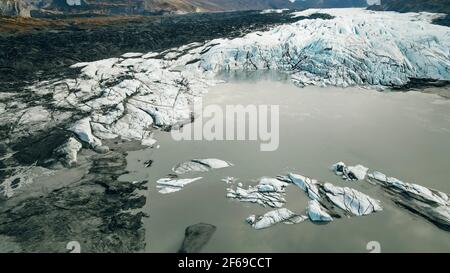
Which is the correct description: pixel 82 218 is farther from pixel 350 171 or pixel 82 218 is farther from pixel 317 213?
pixel 350 171

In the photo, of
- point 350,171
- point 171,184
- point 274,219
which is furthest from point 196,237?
point 350,171

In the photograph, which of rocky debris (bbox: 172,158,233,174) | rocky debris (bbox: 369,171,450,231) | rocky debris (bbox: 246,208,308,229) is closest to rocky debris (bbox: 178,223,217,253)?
rocky debris (bbox: 246,208,308,229)

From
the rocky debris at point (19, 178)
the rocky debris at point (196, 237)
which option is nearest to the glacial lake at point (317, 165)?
the rocky debris at point (196, 237)

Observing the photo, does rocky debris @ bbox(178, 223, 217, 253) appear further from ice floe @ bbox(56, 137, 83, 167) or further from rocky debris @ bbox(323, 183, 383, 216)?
ice floe @ bbox(56, 137, 83, 167)

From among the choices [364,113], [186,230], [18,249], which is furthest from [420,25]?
[18,249]

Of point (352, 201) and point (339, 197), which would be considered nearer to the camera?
point (352, 201)

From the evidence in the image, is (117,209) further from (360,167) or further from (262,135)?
(360,167)
